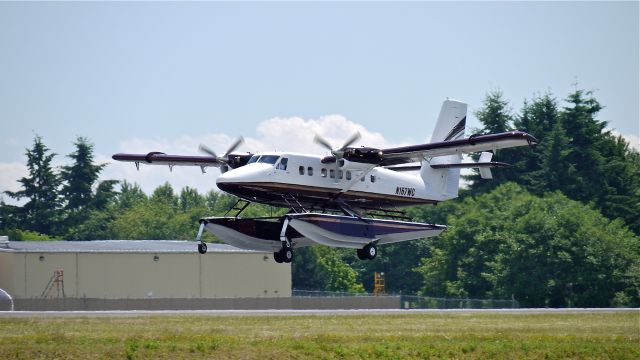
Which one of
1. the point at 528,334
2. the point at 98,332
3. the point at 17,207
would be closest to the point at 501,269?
the point at 528,334

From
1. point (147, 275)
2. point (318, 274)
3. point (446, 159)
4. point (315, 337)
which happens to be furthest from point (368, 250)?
point (318, 274)

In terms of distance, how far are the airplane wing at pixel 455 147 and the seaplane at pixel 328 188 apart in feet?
0.12

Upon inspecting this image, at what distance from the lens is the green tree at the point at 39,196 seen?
114 meters

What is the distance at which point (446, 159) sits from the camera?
166ft

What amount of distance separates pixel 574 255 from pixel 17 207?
60518 mm

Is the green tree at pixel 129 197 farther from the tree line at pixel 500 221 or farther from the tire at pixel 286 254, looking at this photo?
the tire at pixel 286 254

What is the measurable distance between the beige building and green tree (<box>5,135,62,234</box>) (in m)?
41.7

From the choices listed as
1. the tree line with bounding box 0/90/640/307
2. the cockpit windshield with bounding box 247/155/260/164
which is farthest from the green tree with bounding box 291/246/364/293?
the cockpit windshield with bounding box 247/155/260/164

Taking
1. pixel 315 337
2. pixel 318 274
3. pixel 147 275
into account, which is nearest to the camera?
pixel 315 337

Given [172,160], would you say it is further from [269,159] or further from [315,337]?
[315,337]

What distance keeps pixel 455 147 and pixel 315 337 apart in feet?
30.8

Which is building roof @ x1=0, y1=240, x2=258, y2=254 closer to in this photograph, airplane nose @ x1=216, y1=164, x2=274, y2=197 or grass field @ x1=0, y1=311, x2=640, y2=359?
grass field @ x1=0, y1=311, x2=640, y2=359

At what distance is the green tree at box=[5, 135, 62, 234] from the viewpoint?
4481 inches

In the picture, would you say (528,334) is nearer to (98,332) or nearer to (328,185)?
(328,185)
